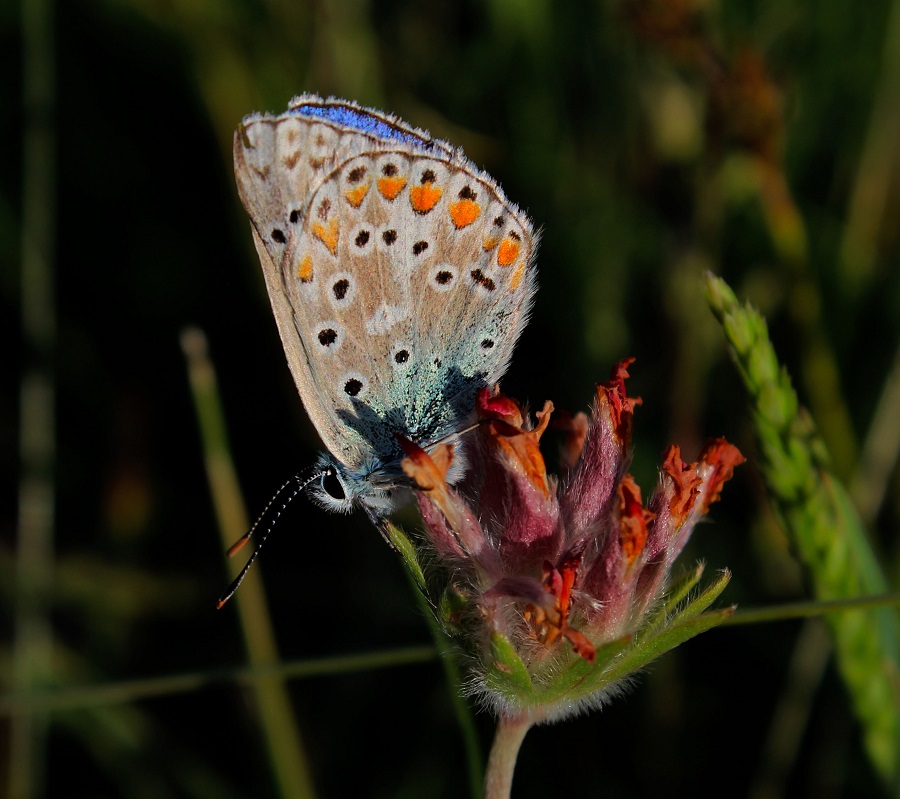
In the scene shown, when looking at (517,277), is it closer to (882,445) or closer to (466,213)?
(466,213)

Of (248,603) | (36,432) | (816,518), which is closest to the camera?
(816,518)

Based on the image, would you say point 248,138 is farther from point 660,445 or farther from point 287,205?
point 660,445

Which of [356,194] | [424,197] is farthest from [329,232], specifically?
[424,197]

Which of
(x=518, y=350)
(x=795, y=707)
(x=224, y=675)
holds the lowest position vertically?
(x=795, y=707)

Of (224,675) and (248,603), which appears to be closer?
(224,675)

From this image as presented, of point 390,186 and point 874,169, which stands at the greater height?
point 874,169

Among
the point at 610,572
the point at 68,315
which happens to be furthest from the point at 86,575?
the point at 610,572

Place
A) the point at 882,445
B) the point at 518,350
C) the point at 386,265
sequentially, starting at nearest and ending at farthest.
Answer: the point at 386,265 → the point at 882,445 → the point at 518,350

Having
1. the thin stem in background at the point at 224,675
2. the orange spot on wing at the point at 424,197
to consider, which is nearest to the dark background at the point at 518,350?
the thin stem in background at the point at 224,675
